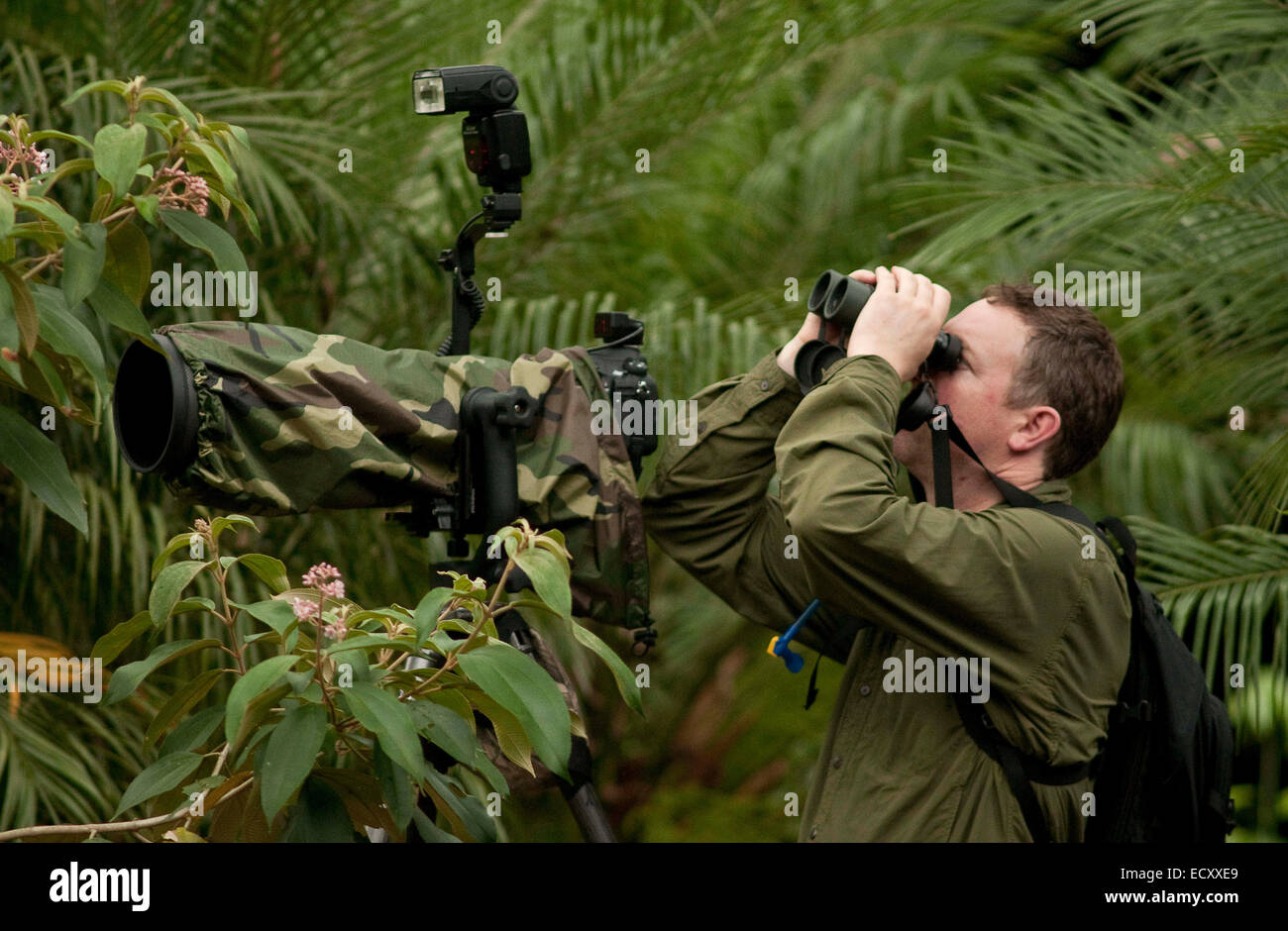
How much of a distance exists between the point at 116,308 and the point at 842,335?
0.99 m

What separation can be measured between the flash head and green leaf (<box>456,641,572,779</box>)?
0.71m

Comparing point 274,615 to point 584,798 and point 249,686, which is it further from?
point 584,798

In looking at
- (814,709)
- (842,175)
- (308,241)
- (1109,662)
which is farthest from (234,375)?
(842,175)

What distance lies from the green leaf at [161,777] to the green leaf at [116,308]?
40cm

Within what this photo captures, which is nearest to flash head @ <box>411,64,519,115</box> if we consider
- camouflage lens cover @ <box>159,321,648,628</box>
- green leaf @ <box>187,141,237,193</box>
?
camouflage lens cover @ <box>159,321,648,628</box>

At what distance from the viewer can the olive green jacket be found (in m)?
1.58

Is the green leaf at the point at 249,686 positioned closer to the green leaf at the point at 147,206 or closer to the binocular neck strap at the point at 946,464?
the green leaf at the point at 147,206

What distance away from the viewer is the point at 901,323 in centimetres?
173

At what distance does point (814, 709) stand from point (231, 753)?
255 centimetres

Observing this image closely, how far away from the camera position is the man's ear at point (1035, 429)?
177 centimetres

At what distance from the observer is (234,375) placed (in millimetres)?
1438

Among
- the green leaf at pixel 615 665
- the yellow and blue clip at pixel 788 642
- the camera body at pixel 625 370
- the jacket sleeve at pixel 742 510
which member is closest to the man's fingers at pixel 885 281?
the jacket sleeve at pixel 742 510
